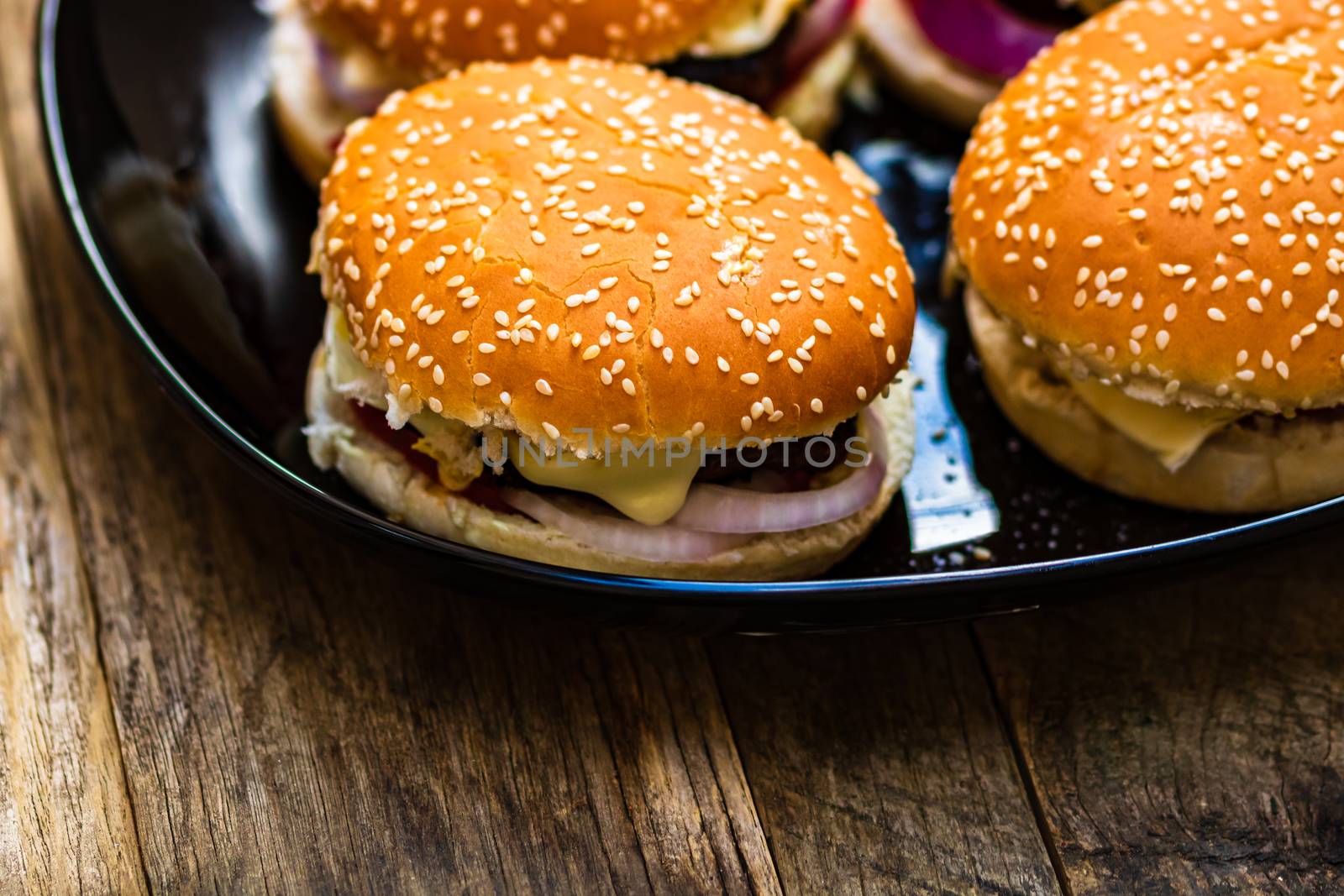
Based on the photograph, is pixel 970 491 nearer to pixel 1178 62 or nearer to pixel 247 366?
pixel 1178 62

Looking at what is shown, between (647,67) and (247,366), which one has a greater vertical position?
(647,67)

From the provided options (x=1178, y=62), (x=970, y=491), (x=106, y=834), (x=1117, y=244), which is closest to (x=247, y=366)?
(x=106, y=834)

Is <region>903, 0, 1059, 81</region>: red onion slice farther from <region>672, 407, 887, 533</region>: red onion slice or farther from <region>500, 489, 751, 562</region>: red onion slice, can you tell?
<region>500, 489, 751, 562</region>: red onion slice

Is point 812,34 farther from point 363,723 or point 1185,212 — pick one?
point 363,723

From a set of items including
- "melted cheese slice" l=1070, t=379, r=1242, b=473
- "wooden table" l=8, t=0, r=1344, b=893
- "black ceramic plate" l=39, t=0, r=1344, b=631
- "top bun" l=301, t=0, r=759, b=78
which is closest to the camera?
"black ceramic plate" l=39, t=0, r=1344, b=631

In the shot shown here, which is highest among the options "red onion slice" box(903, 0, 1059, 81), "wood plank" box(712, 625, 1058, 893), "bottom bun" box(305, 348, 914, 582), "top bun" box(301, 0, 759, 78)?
"top bun" box(301, 0, 759, 78)

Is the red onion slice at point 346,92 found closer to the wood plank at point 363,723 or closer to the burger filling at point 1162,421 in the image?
the wood plank at point 363,723

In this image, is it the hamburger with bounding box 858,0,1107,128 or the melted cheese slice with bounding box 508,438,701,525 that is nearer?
the melted cheese slice with bounding box 508,438,701,525

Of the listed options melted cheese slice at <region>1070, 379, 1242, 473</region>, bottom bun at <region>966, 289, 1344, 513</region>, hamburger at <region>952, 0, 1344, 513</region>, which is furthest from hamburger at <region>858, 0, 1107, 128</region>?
melted cheese slice at <region>1070, 379, 1242, 473</region>
